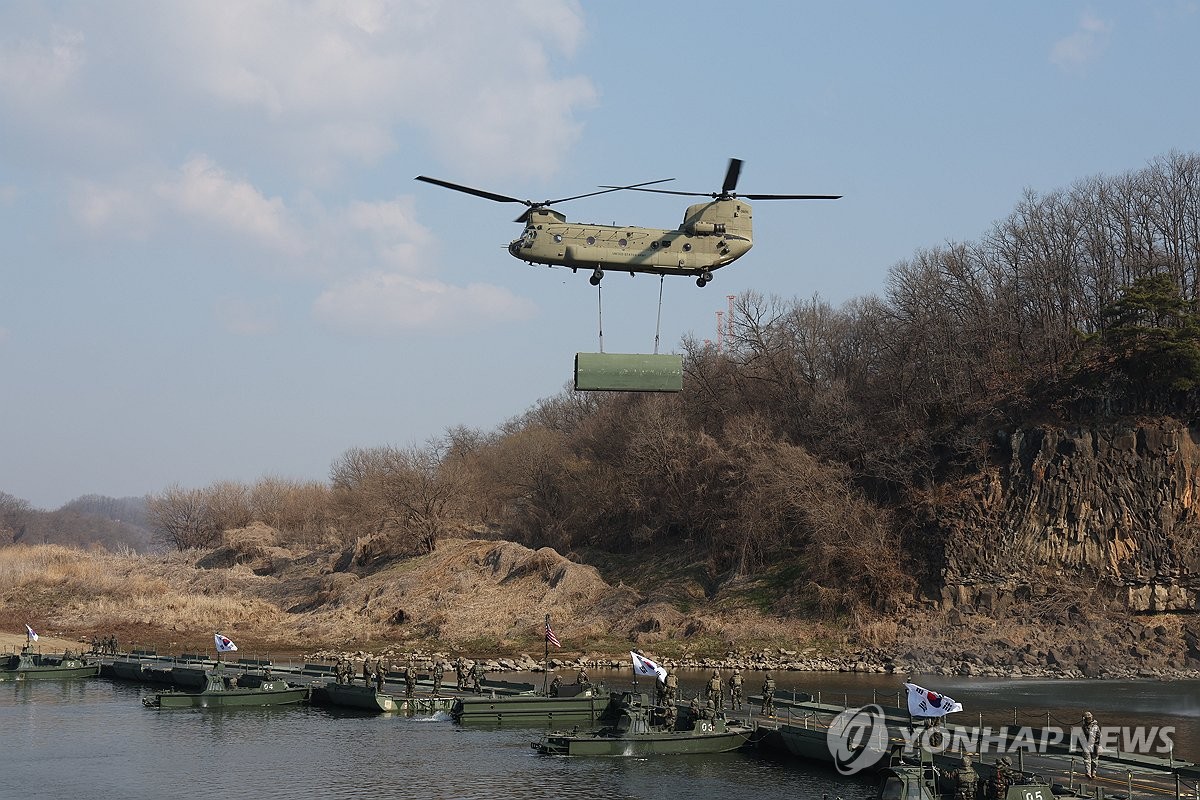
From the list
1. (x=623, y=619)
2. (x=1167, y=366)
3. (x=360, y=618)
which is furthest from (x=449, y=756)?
(x=1167, y=366)

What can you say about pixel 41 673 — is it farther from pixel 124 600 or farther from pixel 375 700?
pixel 375 700

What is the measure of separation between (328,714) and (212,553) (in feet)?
193

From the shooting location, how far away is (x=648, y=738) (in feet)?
137

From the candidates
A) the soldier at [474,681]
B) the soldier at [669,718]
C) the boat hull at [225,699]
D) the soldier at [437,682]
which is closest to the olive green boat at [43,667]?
the boat hull at [225,699]

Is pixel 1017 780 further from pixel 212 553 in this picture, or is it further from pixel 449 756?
pixel 212 553

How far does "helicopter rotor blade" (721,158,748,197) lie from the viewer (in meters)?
42.5

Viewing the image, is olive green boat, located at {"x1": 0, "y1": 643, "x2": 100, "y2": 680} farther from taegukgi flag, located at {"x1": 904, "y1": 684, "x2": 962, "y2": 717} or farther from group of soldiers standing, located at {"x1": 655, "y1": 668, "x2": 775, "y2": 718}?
taegukgi flag, located at {"x1": 904, "y1": 684, "x2": 962, "y2": 717}

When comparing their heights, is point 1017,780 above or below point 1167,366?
below

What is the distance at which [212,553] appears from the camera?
107m

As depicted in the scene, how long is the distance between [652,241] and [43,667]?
1678 inches

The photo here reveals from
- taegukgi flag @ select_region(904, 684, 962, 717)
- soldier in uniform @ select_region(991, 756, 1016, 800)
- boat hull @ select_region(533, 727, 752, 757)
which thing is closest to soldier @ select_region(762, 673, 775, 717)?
boat hull @ select_region(533, 727, 752, 757)

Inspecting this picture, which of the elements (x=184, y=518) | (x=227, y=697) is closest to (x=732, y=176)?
(x=227, y=697)

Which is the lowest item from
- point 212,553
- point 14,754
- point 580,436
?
point 14,754

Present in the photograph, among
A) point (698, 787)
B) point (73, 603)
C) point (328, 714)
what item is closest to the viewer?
point (698, 787)
